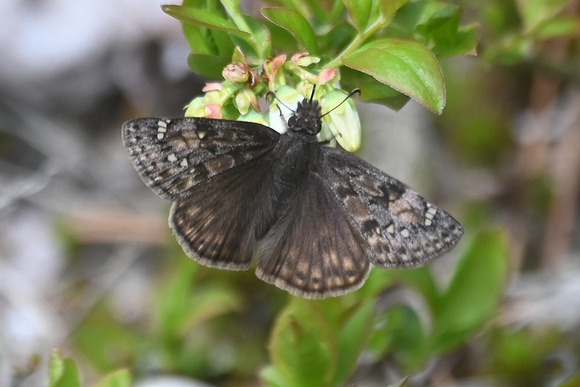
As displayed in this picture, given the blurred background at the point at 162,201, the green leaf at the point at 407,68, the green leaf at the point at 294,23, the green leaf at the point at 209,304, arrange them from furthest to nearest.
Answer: the blurred background at the point at 162,201, the green leaf at the point at 209,304, the green leaf at the point at 294,23, the green leaf at the point at 407,68

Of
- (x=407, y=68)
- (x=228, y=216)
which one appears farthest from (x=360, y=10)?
(x=228, y=216)

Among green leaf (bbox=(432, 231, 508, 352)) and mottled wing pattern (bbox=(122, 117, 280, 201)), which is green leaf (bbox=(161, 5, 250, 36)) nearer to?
mottled wing pattern (bbox=(122, 117, 280, 201))

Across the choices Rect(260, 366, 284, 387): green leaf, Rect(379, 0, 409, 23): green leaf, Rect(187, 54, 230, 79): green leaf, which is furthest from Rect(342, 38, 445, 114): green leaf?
Rect(260, 366, 284, 387): green leaf

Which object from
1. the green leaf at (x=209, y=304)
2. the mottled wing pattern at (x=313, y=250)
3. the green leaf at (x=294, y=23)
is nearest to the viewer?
the green leaf at (x=294, y=23)

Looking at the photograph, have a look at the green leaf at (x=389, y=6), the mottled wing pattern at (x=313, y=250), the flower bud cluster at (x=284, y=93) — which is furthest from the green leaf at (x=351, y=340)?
the green leaf at (x=389, y=6)

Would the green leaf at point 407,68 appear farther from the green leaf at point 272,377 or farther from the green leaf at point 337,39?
the green leaf at point 272,377

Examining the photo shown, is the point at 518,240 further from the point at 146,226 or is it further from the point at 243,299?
the point at 146,226
